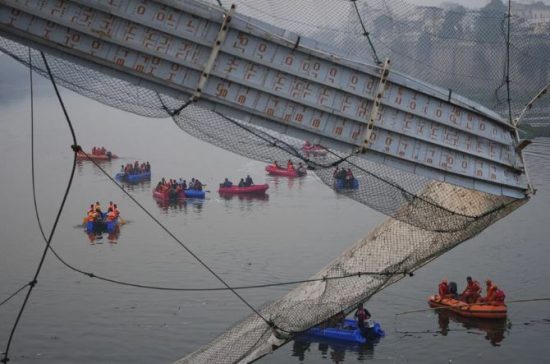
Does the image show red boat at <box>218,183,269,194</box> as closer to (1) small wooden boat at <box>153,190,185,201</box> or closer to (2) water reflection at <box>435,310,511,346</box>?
(1) small wooden boat at <box>153,190,185,201</box>

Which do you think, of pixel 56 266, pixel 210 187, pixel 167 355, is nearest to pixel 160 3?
pixel 167 355

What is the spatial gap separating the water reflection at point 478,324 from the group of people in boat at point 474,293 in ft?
2.10

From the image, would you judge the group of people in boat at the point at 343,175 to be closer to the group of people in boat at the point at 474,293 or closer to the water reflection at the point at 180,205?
the group of people in boat at the point at 474,293

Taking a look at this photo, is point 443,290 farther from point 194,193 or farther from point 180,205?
point 194,193

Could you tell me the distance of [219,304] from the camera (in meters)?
30.0

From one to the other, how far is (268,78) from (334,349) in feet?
48.3

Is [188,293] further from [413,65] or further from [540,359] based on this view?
[413,65]

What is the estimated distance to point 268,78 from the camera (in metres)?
13.3

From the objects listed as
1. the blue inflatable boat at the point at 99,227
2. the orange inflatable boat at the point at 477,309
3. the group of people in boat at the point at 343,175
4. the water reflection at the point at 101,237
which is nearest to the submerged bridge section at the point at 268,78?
the group of people in boat at the point at 343,175

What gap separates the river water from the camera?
26594 millimetres

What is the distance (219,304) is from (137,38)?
60.7ft

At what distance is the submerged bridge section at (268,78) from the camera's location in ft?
41.2

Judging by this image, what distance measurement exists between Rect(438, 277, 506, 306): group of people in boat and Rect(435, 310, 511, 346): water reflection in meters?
0.64

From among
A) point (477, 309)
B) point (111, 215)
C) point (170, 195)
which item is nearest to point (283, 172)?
point (170, 195)
